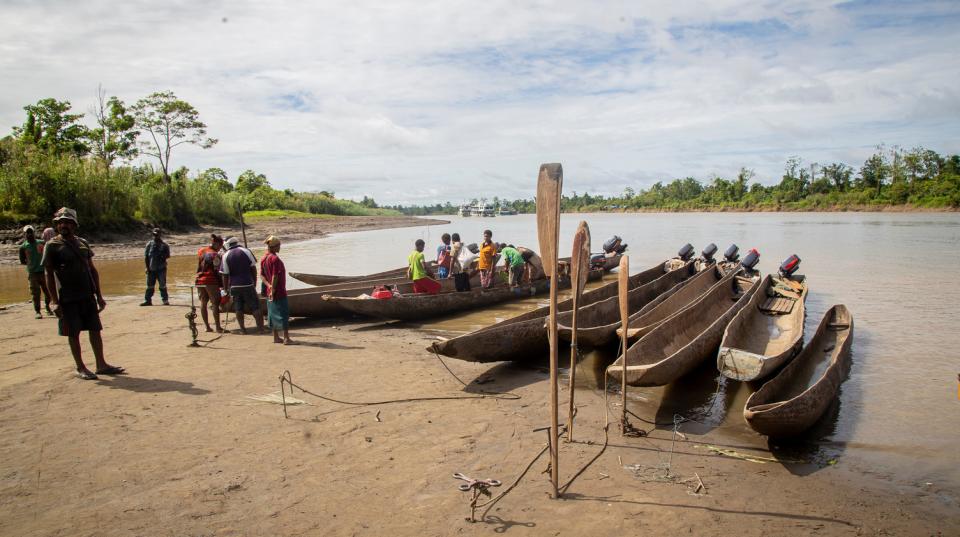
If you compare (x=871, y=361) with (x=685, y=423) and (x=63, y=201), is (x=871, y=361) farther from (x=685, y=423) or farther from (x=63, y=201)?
(x=63, y=201)

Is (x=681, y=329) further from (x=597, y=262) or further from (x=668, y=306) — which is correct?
(x=597, y=262)

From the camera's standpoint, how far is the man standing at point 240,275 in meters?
8.09

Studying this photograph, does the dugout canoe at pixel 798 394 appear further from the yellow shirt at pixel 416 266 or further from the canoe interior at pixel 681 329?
the yellow shirt at pixel 416 266

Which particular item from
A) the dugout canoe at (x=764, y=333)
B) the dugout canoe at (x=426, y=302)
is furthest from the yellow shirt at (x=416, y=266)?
the dugout canoe at (x=764, y=333)

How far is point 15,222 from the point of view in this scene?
2055 centimetres

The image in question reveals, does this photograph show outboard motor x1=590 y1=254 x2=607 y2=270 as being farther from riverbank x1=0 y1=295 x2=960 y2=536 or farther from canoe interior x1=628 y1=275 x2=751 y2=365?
riverbank x1=0 y1=295 x2=960 y2=536

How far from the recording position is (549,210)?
12.2 feet

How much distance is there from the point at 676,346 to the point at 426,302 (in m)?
4.57

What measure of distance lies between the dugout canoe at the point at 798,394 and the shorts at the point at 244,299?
266 inches

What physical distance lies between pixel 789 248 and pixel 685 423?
2422 cm

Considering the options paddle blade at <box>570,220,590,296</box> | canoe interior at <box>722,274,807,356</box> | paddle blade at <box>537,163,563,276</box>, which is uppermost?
A: paddle blade at <box>537,163,563,276</box>

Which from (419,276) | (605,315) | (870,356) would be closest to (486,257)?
(419,276)

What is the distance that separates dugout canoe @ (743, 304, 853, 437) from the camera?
436 cm

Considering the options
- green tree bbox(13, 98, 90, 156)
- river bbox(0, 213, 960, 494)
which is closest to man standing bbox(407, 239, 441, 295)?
river bbox(0, 213, 960, 494)
